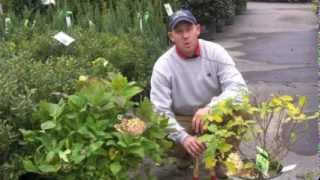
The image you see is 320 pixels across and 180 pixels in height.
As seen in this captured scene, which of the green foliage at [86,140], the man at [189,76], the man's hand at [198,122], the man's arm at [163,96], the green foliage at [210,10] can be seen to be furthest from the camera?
the green foliage at [210,10]

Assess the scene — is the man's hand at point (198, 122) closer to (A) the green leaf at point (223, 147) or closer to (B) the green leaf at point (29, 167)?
(A) the green leaf at point (223, 147)

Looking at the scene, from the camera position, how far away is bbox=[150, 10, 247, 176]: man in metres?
4.31

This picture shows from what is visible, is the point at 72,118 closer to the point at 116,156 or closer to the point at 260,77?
the point at 116,156

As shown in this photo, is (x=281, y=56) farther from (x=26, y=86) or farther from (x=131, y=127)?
(x=131, y=127)

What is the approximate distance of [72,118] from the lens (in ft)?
11.5

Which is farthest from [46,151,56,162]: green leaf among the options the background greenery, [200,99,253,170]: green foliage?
[200,99,253,170]: green foliage

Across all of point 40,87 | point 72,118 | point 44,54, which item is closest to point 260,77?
point 44,54

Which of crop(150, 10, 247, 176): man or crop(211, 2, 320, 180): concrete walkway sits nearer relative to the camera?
crop(150, 10, 247, 176): man

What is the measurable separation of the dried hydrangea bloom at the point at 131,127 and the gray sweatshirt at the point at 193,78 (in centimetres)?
78

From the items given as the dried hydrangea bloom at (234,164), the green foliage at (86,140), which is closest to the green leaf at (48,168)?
the green foliage at (86,140)

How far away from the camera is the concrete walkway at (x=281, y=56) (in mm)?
5191

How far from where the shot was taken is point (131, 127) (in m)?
3.53

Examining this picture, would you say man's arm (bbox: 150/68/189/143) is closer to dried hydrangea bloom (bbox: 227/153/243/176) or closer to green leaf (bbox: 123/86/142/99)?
green leaf (bbox: 123/86/142/99)

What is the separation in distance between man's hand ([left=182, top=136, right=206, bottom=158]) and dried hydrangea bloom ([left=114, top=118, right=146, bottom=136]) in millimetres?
443
